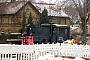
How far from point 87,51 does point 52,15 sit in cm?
4025

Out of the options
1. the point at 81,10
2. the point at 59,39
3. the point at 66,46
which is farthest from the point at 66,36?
the point at 66,46

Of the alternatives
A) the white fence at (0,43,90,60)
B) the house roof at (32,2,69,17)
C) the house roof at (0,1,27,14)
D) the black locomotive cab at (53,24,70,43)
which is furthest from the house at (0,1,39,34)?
the white fence at (0,43,90,60)

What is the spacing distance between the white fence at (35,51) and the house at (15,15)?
1447 inches

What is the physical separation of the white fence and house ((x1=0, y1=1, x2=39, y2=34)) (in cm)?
3674

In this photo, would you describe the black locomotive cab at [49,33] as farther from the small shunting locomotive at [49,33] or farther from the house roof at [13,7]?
the house roof at [13,7]

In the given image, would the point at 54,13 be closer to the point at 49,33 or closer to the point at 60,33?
the point at 49,33

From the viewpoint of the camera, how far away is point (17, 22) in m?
51.6

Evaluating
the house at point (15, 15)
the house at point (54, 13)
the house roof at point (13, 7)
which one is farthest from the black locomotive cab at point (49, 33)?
the house at point (54, 13)

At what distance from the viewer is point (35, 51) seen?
43.0 ft

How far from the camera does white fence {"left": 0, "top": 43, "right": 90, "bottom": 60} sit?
502 inches

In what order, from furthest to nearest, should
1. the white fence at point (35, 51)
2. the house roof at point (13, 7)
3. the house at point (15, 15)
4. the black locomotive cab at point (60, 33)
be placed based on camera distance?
1. the house roof at point (13, 7)
2. the house at point (15, 15)
3. the black locomotive cab at point (60, 33)
4. the white fence at point (35, 51)

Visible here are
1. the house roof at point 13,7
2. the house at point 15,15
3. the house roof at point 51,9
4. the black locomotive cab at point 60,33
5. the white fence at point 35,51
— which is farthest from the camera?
the house roof at point 51,9

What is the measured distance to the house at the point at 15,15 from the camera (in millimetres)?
50469

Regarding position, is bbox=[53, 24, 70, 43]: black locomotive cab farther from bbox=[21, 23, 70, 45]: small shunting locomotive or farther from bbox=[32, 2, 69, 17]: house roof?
bbox=[32, 2, 69, 17]: house roof
